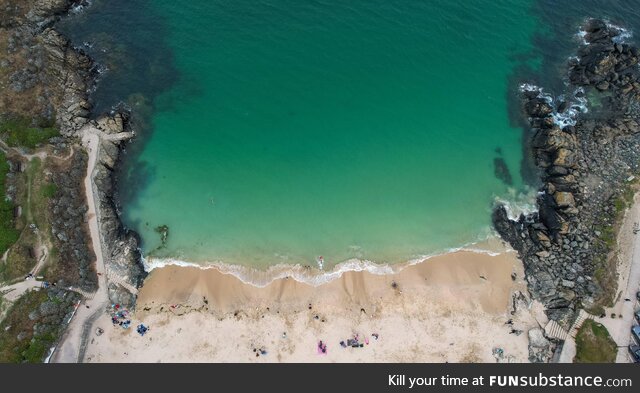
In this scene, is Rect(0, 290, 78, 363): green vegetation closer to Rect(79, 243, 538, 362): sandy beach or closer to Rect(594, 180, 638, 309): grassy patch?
Rect(79, 243, 538, 362): sandy beach

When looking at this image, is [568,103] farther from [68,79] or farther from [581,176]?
[68,79]

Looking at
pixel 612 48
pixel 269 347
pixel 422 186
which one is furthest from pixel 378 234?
pixel 612 48

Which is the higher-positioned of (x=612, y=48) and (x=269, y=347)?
(x=612, y=48)

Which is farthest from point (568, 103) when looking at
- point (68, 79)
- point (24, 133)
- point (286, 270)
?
point (24, 133)

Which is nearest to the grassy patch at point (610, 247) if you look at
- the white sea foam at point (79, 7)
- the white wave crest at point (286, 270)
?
the white wave crest at point (286, 270)

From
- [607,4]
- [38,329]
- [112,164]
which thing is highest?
[607,4]

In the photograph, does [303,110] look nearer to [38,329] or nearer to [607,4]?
[38,329]
